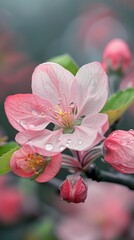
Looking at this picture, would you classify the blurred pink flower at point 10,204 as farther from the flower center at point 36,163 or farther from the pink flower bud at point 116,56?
the flower center at point 36,163

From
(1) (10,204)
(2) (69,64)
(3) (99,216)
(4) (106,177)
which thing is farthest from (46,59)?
(4) (106,177)

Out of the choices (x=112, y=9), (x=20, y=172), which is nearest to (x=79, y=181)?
(x=20, y=172)

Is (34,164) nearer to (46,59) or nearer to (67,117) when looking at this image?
(67,117)

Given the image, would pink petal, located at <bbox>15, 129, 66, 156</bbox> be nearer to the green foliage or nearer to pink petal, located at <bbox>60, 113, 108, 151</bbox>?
pink petal, located at <bbox>60, 113, 108, 151</bbox>

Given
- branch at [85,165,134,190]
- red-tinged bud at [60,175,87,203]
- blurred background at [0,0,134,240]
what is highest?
red-tinged bud at [60,175,87,203]

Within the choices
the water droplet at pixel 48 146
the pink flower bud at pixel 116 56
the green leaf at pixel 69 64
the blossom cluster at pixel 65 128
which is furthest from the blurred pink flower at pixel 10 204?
the water droplet at pixel 48 146

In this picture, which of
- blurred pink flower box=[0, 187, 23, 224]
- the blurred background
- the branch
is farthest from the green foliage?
the branch

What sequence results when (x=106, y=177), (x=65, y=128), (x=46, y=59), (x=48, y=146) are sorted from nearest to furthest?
(x=48, y=146) < (x=65, y=128) < (x=106, y=177) < (x=46, y=59)
